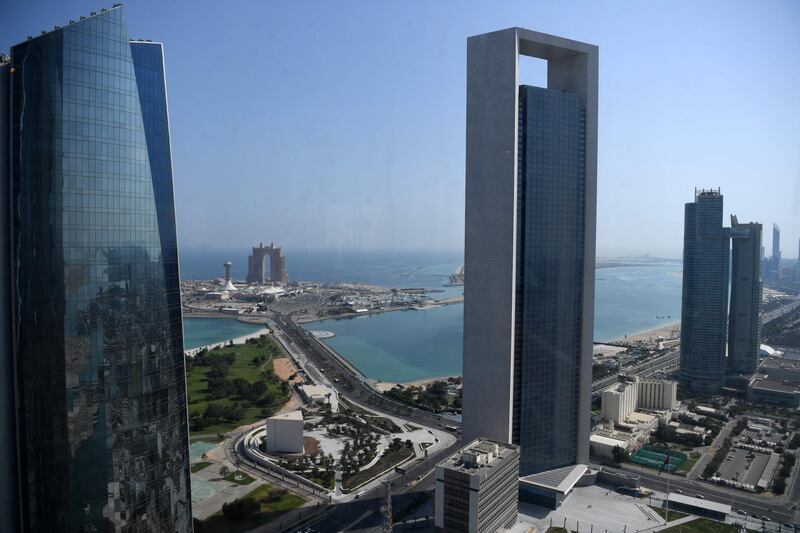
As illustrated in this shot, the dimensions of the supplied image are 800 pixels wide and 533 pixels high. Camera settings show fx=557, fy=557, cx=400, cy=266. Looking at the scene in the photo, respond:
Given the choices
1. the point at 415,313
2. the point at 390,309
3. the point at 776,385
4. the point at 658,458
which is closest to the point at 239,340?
the point at 390,309

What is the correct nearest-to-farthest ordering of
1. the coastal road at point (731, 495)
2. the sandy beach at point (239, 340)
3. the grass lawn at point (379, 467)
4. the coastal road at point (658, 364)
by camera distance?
1. the coastal road at point (731, 495)
2. the grass lawn at point (379, 467)
3. the coastal road at point (658, 364)
4. the sandy beach at point (239, 340)

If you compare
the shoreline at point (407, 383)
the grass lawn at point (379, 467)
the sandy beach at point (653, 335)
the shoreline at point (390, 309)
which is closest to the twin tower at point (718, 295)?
the shoreline at point (407, 383)

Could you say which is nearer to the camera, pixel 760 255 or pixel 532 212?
pixel 532 212

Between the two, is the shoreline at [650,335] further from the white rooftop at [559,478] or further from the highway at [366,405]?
the white rooftop at [559,478]

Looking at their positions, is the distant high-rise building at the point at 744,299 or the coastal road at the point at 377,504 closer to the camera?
the coastal road at the point at 377,504

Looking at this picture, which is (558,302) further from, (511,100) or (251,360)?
(251,360)

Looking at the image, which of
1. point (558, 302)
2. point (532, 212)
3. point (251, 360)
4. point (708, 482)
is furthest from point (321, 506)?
point (251, 360)

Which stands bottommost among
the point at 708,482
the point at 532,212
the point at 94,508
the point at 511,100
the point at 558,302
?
the point at 708,482
